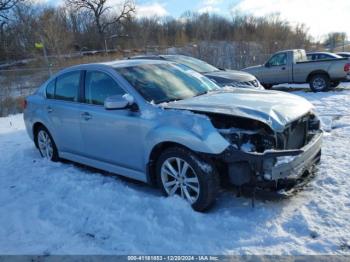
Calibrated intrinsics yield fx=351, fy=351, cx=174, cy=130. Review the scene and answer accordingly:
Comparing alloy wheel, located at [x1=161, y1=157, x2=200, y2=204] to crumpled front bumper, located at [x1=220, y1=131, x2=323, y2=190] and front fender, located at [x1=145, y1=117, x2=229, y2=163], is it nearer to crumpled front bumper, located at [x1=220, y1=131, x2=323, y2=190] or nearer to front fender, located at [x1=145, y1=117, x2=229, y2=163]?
front fender, located at [x1=145, y1=117, x2=229, y2=163]

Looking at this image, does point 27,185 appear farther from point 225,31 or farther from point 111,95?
point 225,31

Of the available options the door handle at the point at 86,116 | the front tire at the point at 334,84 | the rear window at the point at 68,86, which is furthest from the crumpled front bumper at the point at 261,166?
the front tire at the point at 334,84

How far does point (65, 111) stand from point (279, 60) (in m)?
11.5

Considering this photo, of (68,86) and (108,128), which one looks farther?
(68,86)

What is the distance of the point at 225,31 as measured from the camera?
5741cm

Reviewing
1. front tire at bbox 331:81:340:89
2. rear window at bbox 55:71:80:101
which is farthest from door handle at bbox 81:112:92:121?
front tire at bbox 331:81:340:89

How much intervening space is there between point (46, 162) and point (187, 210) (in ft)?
10.4

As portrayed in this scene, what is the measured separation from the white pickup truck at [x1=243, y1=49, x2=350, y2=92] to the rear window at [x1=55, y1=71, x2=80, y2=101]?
10.7 metres

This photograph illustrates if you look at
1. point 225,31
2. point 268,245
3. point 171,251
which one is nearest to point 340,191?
point 268,245

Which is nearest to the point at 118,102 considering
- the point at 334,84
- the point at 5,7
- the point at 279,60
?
the point at 279,60

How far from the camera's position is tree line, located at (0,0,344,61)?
41.1 meters

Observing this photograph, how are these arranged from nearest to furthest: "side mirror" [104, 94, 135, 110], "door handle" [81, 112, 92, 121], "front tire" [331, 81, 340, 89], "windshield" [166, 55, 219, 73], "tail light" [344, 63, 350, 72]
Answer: "side mirror" [104, 94, 135, 110] < "door handle" [81, 112, 92, 121] < "windshield" [166, 55, 219, 73] < "tail light" [344, 63, 350, 72] < "front tire" [331, 81, 340, 89]

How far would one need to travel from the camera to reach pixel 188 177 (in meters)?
3.95

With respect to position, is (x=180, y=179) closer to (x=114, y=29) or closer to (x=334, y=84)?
(x=334, y=84)
